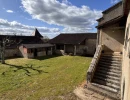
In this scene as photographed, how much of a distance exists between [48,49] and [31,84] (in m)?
18.8

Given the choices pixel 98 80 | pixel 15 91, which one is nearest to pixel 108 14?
pixel 98 80

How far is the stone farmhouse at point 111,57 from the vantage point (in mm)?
9213

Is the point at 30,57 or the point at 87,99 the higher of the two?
the point at 30,57

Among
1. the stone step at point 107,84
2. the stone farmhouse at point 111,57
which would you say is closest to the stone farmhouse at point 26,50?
the stone farmhouse at point 111,57

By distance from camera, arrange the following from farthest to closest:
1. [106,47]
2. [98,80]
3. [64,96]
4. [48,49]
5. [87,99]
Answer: [48,49]
[106,47]
[98,80]
[64,96]
[87,99]

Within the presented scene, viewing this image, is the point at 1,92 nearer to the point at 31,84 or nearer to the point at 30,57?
the point at 31,84

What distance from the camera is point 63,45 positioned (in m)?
30.8

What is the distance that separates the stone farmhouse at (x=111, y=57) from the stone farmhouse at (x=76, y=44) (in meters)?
11.9

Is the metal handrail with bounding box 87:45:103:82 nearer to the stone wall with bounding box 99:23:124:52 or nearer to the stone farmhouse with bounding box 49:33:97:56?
the stone wall with bounding box 99:23:124:52

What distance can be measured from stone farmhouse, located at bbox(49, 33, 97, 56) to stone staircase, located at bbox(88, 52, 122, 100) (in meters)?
14.5

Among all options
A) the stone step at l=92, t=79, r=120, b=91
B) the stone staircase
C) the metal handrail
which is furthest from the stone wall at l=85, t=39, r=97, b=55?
the stone step at l=92, t=79, r=120, b=91

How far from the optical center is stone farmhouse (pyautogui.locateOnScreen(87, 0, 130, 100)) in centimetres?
921

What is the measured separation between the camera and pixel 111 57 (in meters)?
12.5

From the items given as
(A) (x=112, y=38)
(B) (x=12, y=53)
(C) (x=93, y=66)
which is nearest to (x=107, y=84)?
(C) (x=93, y=66)
